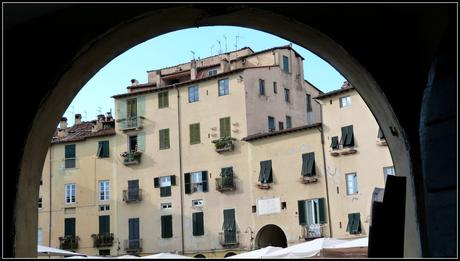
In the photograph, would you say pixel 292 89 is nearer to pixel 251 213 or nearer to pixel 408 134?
pixel 251 213

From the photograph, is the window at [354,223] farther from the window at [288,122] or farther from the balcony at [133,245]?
the balcony at [133,245]

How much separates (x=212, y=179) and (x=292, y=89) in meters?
8.43

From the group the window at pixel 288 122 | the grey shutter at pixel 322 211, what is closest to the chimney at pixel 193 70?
the window at pixel 288 122

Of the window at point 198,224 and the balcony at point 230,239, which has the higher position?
the window at point 198,224

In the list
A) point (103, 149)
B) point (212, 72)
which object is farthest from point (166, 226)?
point (212, 72)

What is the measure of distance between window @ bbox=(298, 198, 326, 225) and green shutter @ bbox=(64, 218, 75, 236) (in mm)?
16244

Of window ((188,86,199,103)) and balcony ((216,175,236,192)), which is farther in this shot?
window ((188,86,199,103))

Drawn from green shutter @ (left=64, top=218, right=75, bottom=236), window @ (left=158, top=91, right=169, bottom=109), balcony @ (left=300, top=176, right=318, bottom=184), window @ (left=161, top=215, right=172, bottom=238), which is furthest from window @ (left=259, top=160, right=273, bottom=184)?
green shutter @ (left=64, top=218, right=75, bottom=236)

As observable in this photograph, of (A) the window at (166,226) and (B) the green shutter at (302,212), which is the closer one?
(B) the green shutter at (302,212)

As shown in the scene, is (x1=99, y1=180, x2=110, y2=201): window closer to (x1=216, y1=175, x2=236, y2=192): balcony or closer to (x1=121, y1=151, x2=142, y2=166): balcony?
(x1=121, y1=151, x2=142, y2=166): balcony

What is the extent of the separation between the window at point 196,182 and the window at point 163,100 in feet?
17.4

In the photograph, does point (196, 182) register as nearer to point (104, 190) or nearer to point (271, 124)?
point (271, 124)

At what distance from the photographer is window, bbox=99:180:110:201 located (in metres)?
44.4

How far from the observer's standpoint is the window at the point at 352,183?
3494 centimetres
